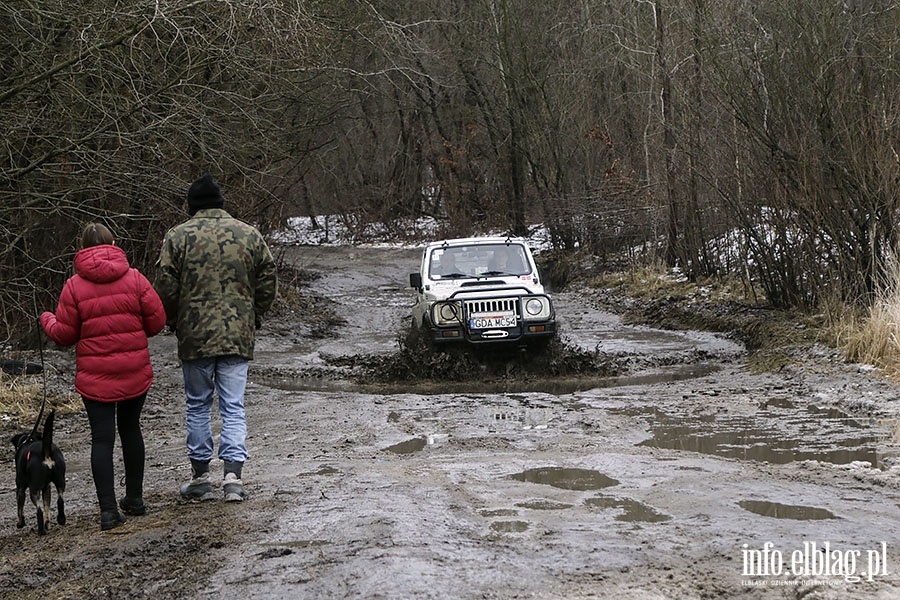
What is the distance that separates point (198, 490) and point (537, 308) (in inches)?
308

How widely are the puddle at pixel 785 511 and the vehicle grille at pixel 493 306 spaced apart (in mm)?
7949

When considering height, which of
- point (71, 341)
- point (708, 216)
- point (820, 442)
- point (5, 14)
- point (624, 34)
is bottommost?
point (820, 442)

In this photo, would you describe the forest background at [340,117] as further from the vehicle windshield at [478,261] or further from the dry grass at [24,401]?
the vehicle windshield at [478,261]

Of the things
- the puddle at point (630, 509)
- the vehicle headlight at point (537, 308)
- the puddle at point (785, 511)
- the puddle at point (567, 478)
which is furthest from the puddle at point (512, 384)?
the puddle at point (785, 511)

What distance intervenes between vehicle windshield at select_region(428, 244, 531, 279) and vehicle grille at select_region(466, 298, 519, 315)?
1.11 meters

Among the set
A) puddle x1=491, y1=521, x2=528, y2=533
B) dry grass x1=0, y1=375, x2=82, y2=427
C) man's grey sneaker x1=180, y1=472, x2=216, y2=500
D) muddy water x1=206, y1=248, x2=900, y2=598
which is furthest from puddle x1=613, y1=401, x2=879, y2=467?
dry grass x1=0, y1=375, x2=82, y2=427

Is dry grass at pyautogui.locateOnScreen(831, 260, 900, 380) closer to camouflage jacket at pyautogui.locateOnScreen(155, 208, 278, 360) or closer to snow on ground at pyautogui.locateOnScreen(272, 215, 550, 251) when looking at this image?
camouflage jacket at pyautogui.locateOnScreen(155, 208, 278, 360)

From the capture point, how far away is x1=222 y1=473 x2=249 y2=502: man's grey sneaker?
6.94m

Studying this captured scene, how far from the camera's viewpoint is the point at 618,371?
14.8 m

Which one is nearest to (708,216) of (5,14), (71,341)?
(5,14)

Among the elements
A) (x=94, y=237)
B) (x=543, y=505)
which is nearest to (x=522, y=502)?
(x=543, y=505)

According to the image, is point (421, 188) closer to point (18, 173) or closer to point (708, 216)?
point (708, 216)

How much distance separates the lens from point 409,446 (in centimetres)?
944

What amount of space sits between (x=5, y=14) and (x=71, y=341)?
21.4 feet
